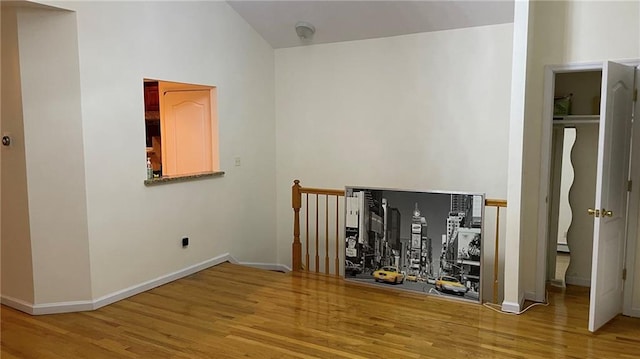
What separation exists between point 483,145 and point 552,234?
3.61ft

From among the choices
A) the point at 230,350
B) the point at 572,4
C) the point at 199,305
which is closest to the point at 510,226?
the point at 572,4

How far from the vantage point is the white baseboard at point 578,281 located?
176 inches

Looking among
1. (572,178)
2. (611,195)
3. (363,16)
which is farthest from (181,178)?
(572,178)

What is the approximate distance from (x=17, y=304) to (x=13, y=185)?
100 cm

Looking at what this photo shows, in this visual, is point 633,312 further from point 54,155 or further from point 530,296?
point 54,155

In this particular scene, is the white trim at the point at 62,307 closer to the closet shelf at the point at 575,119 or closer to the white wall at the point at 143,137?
the white wall at the point at 143,137

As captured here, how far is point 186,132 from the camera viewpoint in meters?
5.27

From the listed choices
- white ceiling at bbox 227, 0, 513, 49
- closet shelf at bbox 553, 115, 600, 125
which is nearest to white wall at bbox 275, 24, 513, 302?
white ceiling at bbox 227, 0, 513, 49

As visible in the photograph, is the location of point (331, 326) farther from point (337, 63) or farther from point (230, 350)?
point (337, 63)

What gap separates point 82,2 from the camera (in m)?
3.55

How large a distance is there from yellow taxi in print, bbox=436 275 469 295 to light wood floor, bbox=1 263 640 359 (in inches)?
4.1

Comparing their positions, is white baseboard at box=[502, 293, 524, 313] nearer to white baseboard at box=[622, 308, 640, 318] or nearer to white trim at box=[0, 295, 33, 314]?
white baseboard at box=[622, 308, 640, 318]

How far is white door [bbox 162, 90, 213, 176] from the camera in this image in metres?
5.09

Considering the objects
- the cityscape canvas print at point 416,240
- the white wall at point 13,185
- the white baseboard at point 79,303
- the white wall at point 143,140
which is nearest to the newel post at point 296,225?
the cityscape canvas print at point 416,240
